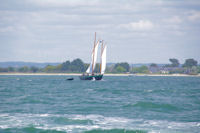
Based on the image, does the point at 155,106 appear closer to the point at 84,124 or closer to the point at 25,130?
the point at 84,124

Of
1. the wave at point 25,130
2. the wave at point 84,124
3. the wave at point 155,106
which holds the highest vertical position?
the wave at point 155,106

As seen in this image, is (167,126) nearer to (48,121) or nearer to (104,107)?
(48,121)

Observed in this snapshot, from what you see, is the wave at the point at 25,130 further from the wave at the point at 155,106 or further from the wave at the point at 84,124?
the wave at the point at 155,106

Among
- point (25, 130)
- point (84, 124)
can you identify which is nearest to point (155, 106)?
point (84, 124)

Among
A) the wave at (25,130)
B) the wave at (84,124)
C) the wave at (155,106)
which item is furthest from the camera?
the wave at (155,106)

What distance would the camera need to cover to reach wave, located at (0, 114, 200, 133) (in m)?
29.4

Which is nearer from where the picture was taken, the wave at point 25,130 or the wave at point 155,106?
the wave at point 25,130

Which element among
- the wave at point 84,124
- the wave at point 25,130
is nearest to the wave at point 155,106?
the wave at point 84,124

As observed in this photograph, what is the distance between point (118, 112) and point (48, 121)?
855 cm

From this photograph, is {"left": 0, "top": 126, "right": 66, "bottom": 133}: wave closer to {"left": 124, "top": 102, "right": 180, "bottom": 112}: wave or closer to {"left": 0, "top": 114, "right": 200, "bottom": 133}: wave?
{"left": 0, "top": 114, "right": 200, "bottom": 133}: wave

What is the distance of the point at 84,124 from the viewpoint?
31.7 meters

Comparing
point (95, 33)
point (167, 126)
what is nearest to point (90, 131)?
point (167, 126)

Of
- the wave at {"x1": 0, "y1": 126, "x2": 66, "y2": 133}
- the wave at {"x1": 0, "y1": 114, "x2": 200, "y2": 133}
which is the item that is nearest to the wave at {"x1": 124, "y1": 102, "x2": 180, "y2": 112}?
the wave at {"x1": 0, "y1": 114, "x2": 200, "y2": 133}

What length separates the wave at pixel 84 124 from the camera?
29375 mm
